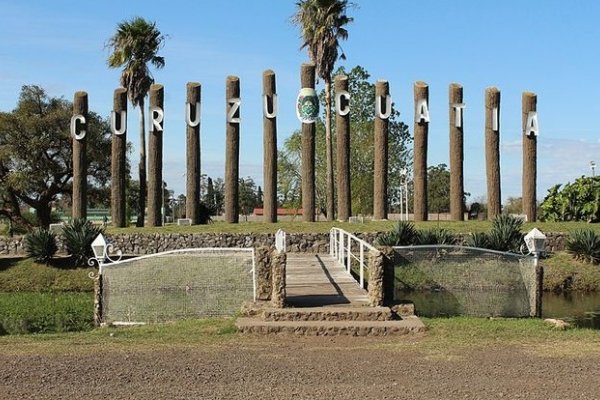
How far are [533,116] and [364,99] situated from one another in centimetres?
1444

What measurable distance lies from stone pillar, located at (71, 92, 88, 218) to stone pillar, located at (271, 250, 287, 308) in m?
18.6

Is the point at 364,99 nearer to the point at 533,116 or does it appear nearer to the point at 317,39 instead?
the point at 317,39

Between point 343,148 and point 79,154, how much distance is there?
9.41m

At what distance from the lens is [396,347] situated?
10188mm

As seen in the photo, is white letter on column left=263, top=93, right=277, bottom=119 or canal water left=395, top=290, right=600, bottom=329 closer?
canal water left=395, top=290, right=600, bottom=329

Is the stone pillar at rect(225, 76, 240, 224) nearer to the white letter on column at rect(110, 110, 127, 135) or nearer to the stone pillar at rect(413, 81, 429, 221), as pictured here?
the white letter on column at rect(110, 110, 127, 135)

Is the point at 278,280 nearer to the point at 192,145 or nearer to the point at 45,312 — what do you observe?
the point at 45,312

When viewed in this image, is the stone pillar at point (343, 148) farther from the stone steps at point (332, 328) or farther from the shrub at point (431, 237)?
the stone steps at point (332, 328)

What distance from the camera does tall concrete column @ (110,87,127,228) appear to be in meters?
30.0

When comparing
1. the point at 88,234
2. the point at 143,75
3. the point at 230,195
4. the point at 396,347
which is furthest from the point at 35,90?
the point at 396,347

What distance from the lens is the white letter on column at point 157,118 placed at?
2994 centimetres

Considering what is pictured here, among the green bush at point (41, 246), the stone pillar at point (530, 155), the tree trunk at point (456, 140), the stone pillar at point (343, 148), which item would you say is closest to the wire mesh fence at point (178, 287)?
the green bush at point (41, 246)

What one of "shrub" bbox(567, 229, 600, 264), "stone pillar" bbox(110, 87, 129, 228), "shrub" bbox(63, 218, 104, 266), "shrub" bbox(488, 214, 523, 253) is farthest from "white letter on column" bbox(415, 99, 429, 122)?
"shrub" bbox(63, 218, 104, 266)

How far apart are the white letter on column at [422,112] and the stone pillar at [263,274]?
57.0ft
